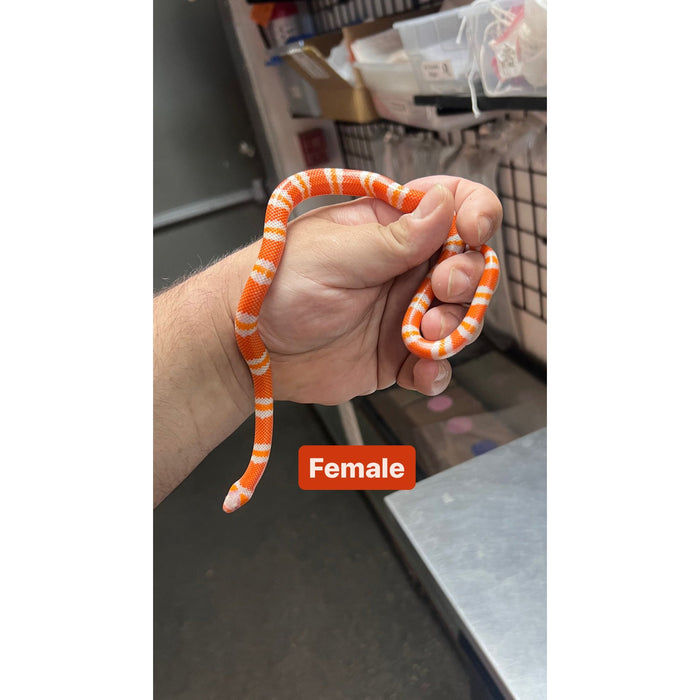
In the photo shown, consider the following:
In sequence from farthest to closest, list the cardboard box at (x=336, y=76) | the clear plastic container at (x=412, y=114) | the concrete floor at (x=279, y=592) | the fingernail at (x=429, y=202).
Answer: the clear plastic container at (x=412, y=114)
the cardboard box at (x=336, y=76)
the concrete floor at (x=279, y=592)
the fingernail at (x=429, y=202)

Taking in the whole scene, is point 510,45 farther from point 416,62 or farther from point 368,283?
point 368,283

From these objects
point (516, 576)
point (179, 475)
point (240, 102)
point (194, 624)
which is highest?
point (240, 102)

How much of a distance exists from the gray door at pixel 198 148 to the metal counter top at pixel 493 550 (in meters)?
0.39

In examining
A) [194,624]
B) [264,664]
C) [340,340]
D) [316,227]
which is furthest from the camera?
[194,624]

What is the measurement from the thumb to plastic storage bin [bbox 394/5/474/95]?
0.32 meters

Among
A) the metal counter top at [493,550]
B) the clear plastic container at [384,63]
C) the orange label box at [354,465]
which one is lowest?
the metal counter top at [493,550]

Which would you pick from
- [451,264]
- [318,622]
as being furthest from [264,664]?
[451,264]

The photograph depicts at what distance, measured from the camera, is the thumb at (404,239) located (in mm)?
456

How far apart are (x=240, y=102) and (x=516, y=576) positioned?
0.68m

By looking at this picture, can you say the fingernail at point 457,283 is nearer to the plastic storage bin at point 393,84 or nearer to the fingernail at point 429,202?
the fingernail at point 429,202

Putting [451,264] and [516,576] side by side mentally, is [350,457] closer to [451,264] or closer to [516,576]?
[451,264]

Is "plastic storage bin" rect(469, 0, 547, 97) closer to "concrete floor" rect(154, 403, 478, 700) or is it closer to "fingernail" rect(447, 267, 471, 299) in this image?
"fingernail" rect(447, 267, 471, 299)

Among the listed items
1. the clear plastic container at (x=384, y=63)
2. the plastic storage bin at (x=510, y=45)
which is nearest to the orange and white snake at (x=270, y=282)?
the plastic storage bin at (x=510, y=45)

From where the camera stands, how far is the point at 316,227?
483 millimetres
